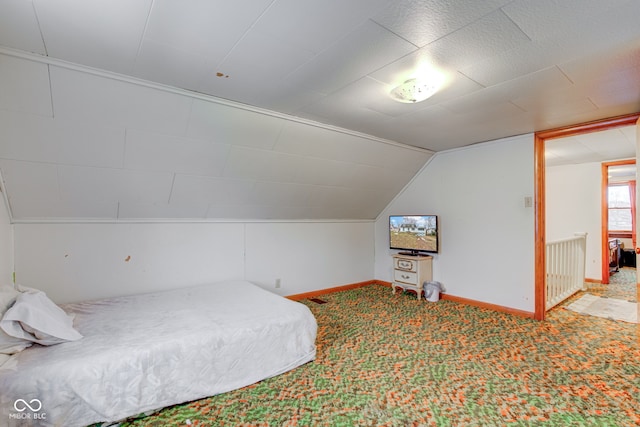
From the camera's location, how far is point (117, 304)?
8.95 ft

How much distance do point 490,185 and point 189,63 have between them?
3753 mm

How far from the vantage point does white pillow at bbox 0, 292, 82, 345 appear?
5.74 ft

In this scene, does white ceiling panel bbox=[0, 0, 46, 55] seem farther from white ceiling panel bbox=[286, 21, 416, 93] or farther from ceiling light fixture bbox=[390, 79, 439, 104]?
ceiling light fixture bbox=[390, 79, 439, 104]

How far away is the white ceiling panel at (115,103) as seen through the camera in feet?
6.79

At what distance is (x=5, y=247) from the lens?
8.05 feet

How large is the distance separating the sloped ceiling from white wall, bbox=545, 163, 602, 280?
9.85ft

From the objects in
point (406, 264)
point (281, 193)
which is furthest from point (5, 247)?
point (406, 264)

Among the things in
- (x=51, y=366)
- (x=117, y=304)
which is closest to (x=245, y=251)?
(x=117, y=304)

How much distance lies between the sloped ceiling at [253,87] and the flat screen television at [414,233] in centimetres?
128

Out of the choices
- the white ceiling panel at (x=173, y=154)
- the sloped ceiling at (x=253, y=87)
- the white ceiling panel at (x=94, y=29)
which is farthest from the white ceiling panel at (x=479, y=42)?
the white ceiling panel at (x=173, y=154)

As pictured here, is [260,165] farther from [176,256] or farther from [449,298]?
[449,298]

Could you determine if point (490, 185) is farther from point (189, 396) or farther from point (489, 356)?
point (189, 396)

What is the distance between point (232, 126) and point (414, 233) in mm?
3097

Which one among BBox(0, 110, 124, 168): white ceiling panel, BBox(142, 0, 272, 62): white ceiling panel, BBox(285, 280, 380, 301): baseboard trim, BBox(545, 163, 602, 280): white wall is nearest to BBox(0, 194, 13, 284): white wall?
BBox(0, 110, 124, 168): white ceiling panel
